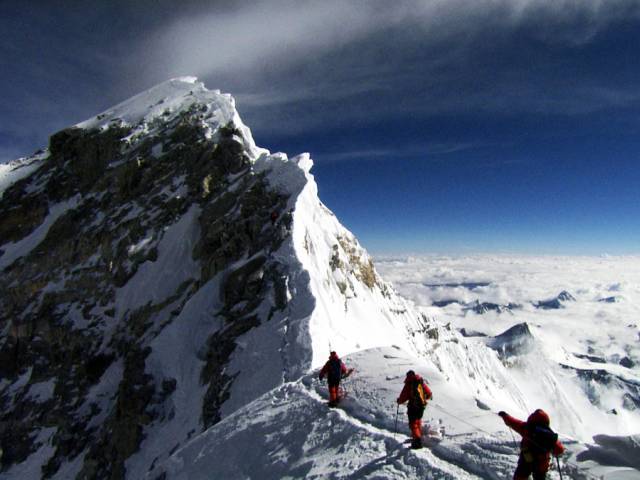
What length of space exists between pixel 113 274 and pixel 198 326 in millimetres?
19529

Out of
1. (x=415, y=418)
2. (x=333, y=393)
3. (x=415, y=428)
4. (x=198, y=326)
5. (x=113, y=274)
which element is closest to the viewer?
(x=415, y=428)

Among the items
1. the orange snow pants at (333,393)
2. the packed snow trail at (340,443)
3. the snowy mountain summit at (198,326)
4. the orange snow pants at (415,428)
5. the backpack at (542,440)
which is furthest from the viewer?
the orange snow pants at (333,393)

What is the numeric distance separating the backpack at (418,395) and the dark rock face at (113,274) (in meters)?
14.6

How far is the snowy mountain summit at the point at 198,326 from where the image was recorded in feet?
35.7

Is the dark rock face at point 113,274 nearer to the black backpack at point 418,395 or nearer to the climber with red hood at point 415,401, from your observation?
the climber with red hood at point 415,401

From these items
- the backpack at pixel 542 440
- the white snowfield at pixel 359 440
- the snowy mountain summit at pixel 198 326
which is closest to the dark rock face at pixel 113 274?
the snowy mountain summit at pixel 198 326

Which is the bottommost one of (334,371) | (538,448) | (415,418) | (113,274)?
(538,448)

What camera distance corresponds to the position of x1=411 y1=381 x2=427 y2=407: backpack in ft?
31.4

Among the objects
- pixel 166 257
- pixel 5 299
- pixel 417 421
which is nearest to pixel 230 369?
pixel 417 421

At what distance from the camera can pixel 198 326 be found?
30.3 m

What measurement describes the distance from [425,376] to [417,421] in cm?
424

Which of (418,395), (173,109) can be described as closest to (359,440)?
(418,395)

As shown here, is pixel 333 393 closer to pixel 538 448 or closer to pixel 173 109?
→ pixel 538 448

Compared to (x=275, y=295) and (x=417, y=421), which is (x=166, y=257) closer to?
(x=275, y=295)
